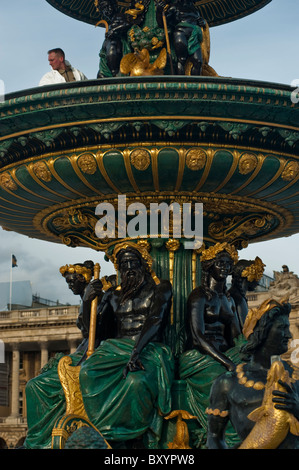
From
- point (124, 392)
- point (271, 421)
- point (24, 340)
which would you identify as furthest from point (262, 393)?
point (24, 340)

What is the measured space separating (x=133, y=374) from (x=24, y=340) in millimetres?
56302

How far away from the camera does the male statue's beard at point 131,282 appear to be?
21.8 ft

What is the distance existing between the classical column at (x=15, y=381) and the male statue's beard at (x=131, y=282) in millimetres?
54848

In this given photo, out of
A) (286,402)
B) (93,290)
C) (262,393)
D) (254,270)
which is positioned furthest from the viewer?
(254,270)

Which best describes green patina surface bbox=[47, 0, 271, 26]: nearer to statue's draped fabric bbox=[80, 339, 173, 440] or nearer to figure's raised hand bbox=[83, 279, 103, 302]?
figure's raised hand bbox=[83, 279, 103, 302]

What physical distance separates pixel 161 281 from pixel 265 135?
4.78 ft

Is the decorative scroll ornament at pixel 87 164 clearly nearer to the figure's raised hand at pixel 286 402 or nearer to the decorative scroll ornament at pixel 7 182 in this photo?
the decorative scroll ornament at pixel 7 182

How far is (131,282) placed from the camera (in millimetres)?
6664

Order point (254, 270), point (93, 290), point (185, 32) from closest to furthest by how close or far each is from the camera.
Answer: point (93, 290)
point (254, 270)
point (185, 32)

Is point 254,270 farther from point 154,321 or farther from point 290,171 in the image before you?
point 154,321

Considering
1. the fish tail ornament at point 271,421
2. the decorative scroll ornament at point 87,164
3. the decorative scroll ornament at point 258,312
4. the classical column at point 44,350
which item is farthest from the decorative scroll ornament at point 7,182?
the classical column at point 44,350

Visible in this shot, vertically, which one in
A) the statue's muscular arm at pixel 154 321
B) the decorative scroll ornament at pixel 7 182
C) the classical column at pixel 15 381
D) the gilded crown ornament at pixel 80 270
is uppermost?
the decorative scroll ornament at pixel 7 182

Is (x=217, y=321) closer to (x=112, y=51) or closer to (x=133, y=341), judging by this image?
(x=133, y=341)

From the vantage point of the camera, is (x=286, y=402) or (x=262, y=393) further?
(x=262, y=393)
